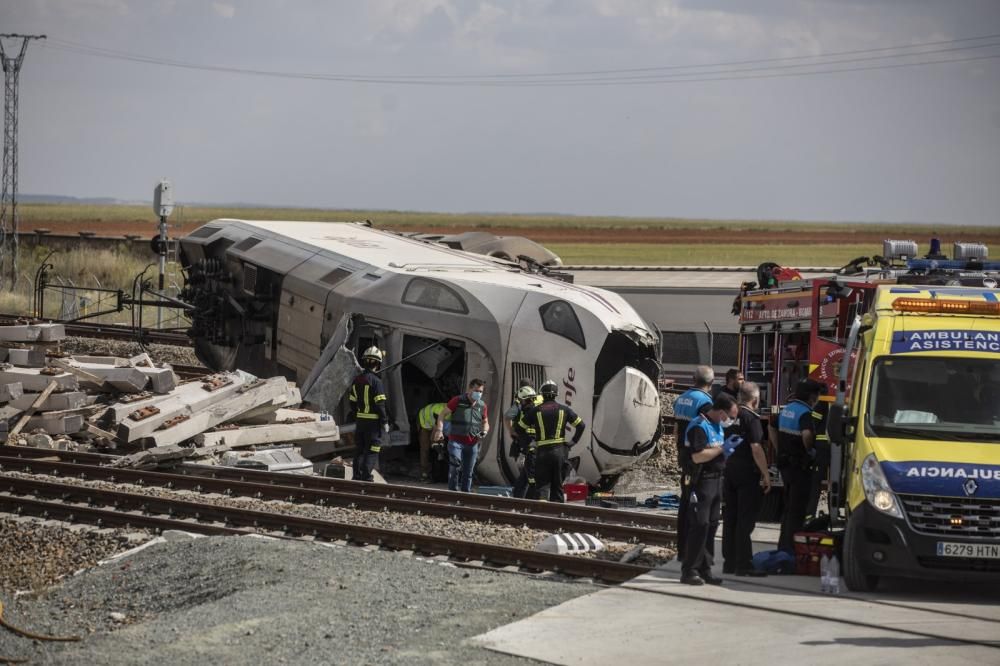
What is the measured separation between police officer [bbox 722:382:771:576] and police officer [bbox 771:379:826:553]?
0.63 metres

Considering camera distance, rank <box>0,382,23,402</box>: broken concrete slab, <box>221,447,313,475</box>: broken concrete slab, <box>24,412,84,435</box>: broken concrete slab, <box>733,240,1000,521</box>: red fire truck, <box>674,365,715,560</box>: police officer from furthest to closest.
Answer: <box>24,412,84,435</box>: broken concrete slab → <box>0,382,23,402</box>: broken concrete slab → <box>221,447,313,475</box>: broken concrete slab → <box>733,240,1000,521</box>: red fire truck → <box>674,365,715,560</box>: police officer

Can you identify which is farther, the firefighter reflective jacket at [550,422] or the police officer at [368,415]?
the police officer at [368,415]

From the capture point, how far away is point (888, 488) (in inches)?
412

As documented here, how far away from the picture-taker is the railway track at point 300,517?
41.2 feet

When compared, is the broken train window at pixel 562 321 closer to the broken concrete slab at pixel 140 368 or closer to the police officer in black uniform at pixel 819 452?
the police officer in black uniform at pixel 819 452

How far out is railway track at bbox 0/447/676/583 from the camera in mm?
12570

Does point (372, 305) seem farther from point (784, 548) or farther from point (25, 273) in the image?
point (25, 273)

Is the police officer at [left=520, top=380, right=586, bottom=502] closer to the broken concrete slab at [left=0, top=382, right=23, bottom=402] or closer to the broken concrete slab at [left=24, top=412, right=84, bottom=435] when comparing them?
the broken concrete slab at [left=24, top=412, right=84, bottom=435]

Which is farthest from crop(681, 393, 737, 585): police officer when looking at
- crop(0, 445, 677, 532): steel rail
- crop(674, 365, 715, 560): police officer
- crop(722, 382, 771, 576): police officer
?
crop(0, 445, 677, 532): steel rail

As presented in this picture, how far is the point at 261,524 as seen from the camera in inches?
559

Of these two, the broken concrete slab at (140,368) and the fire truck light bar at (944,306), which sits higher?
the fire truck light bar at (944,306)

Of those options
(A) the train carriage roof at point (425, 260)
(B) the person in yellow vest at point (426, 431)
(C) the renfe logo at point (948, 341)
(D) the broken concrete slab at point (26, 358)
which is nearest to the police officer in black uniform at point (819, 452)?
(C) the renfe logo at point (948, 341)

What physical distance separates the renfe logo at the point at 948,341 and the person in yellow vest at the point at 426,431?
27.3 ft

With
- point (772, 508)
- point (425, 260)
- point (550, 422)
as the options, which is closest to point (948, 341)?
point (772, 508)
